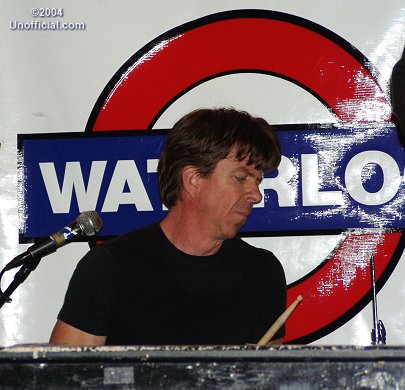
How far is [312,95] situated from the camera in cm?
208

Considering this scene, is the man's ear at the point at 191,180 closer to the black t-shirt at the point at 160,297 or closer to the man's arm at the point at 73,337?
the black t-shirt at the point at 160,297

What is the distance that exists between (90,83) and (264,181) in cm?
54

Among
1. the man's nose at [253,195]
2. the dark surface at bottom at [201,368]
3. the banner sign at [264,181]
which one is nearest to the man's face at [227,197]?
the man's nose at [253,195]

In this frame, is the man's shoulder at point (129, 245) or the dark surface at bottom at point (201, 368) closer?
the dark surface at bottom at point (201, 368)

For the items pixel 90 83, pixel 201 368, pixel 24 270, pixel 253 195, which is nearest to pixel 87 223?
pixel 24 270

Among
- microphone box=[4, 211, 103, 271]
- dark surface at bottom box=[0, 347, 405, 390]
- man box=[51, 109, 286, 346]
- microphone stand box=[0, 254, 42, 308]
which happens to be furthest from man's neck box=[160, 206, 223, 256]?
dark surface at bottom box=[0, 347, 405, 390]

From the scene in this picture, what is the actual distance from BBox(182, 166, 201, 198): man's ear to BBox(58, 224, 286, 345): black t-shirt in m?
0.12

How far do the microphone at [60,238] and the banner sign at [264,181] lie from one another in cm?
45

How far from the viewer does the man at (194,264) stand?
1732 mm

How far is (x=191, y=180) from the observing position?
1880 millimetres

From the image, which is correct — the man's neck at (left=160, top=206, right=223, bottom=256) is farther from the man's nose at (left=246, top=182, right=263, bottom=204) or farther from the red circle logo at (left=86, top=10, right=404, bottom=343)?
the red circle logo at (left=86, top=10, right=404, bottom=343)

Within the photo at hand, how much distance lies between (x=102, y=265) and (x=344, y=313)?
0.68 meters

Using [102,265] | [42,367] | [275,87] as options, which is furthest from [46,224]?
[42,367]

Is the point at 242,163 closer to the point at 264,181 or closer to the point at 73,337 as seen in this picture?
the point at 264,181
